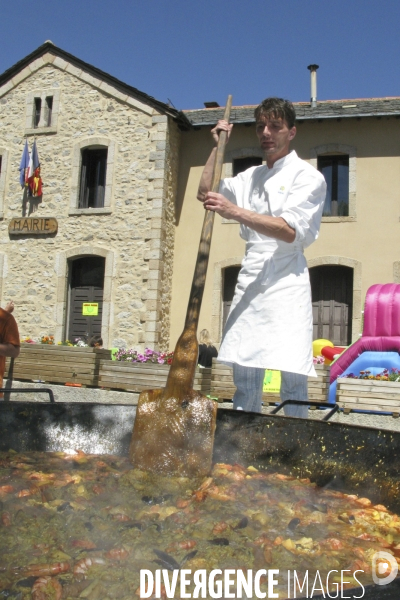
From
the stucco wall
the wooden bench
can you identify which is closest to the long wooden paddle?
the wooden bench

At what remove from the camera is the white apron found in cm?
290

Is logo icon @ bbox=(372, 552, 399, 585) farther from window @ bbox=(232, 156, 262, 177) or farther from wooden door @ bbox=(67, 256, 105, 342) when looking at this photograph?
window @ bbox=(232, 156, 262, 177)

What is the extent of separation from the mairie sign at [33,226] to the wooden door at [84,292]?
0.99 metres

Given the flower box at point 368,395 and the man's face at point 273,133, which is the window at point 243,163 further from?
the man's face at point 273,133

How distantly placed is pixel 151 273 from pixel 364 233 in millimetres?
4842

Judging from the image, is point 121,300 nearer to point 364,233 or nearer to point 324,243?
point 324,243

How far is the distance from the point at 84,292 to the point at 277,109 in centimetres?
1146

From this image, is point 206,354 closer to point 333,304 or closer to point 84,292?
point 333,304

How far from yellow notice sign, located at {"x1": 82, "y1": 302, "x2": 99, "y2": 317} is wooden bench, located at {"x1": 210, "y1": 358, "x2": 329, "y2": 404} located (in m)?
5.66

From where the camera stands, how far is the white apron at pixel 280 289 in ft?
9.51

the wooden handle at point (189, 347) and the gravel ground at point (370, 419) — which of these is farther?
the gravel ground at point (370, 419)

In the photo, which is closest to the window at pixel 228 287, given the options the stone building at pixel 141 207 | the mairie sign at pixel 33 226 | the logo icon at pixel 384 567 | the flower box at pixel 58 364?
the stone building at pixel 141 207

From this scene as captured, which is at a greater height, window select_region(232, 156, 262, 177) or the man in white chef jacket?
window select_region(232, 156, 262, 177)

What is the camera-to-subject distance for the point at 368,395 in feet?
23.6
